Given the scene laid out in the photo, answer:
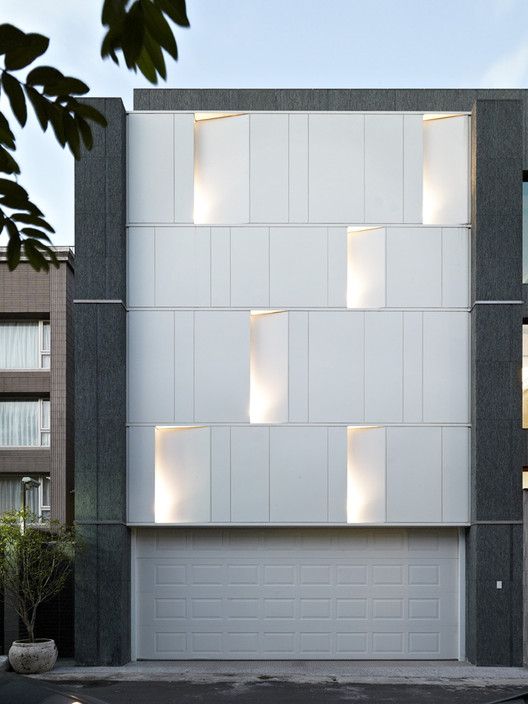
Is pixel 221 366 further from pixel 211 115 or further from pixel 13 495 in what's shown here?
pixel 13 495

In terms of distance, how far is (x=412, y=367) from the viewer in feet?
48.1

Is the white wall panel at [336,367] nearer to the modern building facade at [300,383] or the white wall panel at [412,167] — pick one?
the modern building facade at [300,383]

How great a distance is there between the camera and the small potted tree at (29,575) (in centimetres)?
1370

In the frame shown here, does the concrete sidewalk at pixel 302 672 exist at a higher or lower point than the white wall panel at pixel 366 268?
lower

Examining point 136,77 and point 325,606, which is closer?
point 136,77

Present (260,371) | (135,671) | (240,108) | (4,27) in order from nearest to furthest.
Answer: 1. (4,27)
2. (135,671)
3. (260,371)
4. (240,108)

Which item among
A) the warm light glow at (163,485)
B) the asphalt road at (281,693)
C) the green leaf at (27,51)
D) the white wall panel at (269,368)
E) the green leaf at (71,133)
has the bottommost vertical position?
the asphalt road at (281,693)

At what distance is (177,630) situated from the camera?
1462cm

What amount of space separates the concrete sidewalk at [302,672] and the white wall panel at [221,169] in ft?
24.0

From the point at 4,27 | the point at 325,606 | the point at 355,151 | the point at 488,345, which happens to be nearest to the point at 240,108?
the point at 355,151

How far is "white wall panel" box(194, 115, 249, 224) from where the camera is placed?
586 inches

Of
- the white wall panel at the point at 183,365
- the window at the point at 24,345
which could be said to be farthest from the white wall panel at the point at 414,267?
the window at the point at 24,345

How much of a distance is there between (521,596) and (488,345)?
13.5 ft

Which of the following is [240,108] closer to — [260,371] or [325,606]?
[260,371]
